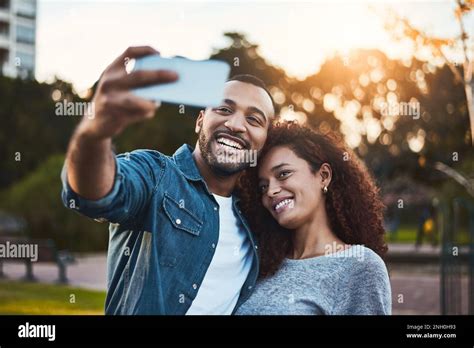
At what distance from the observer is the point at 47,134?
5230mm

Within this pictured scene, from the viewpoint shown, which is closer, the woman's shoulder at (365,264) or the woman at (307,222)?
the woman's shoulder at (365,264)

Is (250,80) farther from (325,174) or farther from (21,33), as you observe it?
(21,33)

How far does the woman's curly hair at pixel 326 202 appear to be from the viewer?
11.9 ft

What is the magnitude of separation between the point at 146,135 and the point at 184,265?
1.17 metres

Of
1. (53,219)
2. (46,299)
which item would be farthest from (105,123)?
(53,219)

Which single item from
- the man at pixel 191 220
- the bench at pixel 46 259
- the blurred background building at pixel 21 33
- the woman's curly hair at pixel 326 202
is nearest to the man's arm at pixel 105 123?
the man at pixel 191 220

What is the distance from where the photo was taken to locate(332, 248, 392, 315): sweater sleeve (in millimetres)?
3410

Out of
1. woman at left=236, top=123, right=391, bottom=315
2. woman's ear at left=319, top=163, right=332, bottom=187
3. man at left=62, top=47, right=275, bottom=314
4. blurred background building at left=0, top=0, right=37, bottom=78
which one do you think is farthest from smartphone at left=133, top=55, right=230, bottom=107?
blurred background building at left=0, top=0, right=37, bottom=78

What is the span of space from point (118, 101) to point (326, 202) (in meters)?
1.44

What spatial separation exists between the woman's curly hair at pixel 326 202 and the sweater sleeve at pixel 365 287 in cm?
18

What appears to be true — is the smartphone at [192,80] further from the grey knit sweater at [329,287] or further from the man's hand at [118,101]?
the grey knit sweater at [329,287]

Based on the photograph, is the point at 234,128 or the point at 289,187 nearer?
the point at 234,128

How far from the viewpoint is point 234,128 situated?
3477 millimetres

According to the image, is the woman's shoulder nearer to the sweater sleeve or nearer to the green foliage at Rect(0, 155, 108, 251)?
the sweater sleeve
